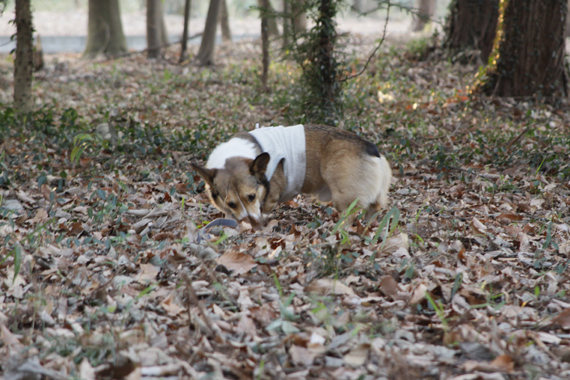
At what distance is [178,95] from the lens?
35.7 ft

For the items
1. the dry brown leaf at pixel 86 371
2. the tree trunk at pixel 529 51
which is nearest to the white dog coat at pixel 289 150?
the dry brown leaf at pixel 86 371

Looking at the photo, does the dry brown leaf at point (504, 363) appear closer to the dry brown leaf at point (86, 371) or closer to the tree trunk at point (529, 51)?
the dry brown leaf at point (86, 371)

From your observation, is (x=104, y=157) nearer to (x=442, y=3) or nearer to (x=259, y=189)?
(x=259, y=189)

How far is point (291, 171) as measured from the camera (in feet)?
15.8

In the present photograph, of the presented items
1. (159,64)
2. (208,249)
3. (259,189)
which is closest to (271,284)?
(208,249)

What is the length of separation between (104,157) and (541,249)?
17.6ft

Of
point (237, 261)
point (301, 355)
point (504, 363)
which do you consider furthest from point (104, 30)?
point (504, 363)

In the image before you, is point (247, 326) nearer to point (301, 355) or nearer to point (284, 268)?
point (301, 355)

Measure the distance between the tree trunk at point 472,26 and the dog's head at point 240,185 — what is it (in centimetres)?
836

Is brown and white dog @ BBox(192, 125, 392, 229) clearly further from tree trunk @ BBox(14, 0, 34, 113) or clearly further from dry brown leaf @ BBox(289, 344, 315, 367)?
→ tree trunk @ BBox(14, 0, 34, 113)

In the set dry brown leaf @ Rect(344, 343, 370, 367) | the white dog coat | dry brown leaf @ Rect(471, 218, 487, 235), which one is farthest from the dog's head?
dry brown leaf @ Rect(344, 343, 370, 367)

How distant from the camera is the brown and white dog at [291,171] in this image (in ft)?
14.9

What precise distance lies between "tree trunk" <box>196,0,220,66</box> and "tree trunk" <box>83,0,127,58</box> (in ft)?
15.0

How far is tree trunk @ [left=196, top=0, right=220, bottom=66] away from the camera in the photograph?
1459 cm
